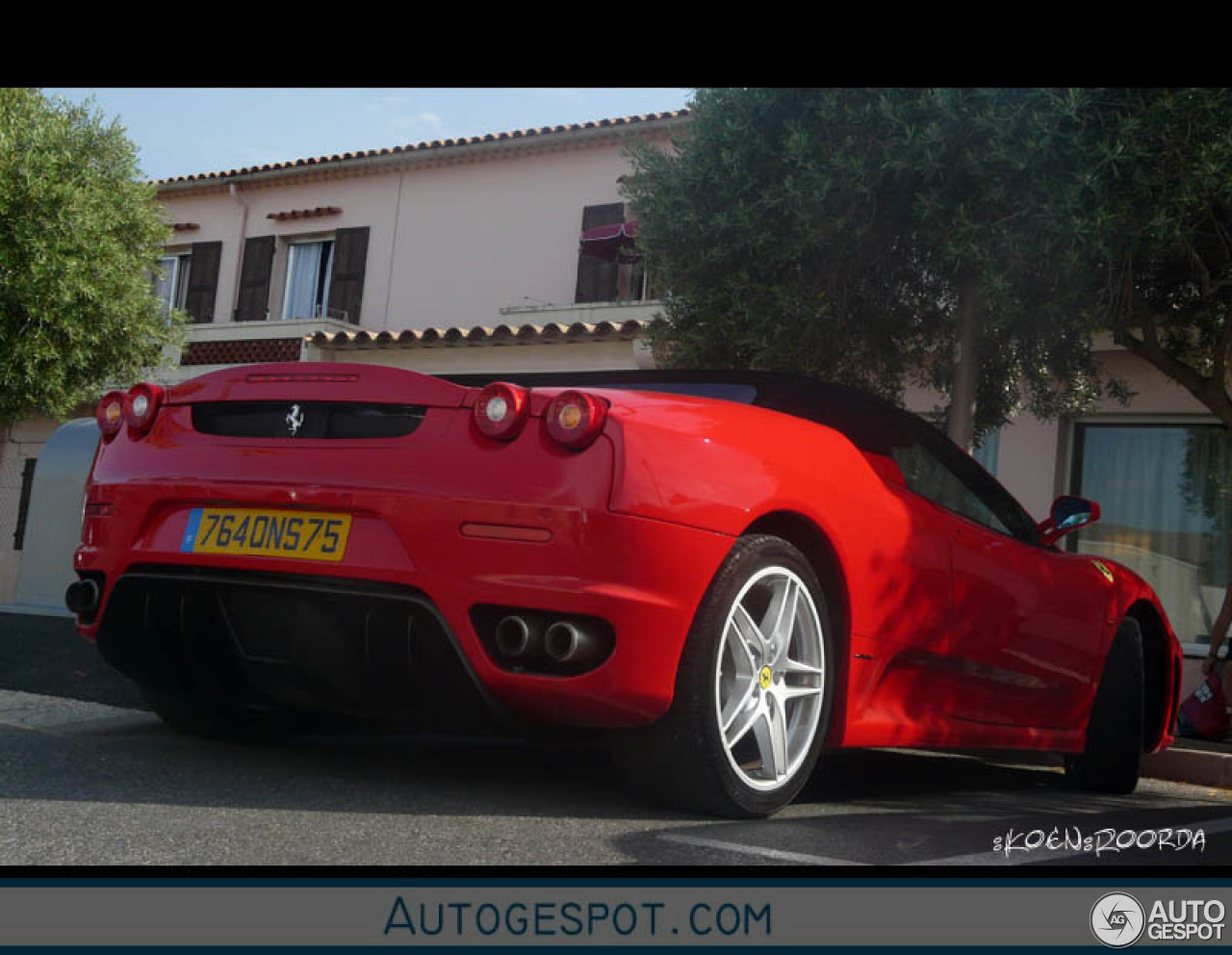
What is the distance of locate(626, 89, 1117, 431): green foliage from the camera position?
7.30m

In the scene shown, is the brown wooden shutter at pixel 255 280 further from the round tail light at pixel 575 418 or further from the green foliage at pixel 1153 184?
the round tail light at pixel 575 418

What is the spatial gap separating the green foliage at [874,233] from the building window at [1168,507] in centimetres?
285

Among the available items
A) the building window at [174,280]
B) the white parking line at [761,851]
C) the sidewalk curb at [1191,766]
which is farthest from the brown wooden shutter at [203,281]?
the white parking line at [761,851]

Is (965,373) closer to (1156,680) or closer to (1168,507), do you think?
(1156,680)

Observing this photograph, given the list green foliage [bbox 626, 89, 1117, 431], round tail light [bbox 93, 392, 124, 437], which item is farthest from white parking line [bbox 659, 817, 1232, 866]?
green foliage [bbox 626, 89, 1117, 431]

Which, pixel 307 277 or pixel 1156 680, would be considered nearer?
pixel 1156 680

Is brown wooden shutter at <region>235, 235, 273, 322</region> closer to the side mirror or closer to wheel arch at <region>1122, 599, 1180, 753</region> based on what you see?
wheel arch at <region>1122, 599, 1180, 753</region>

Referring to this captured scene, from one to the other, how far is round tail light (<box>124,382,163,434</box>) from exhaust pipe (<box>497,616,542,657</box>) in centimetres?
130

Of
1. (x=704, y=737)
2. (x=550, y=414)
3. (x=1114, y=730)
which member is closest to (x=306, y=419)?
(x=550, y=414)

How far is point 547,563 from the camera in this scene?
Answer: 3.16 metres

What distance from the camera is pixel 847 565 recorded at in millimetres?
3695

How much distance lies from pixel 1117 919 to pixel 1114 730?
10.2ft
